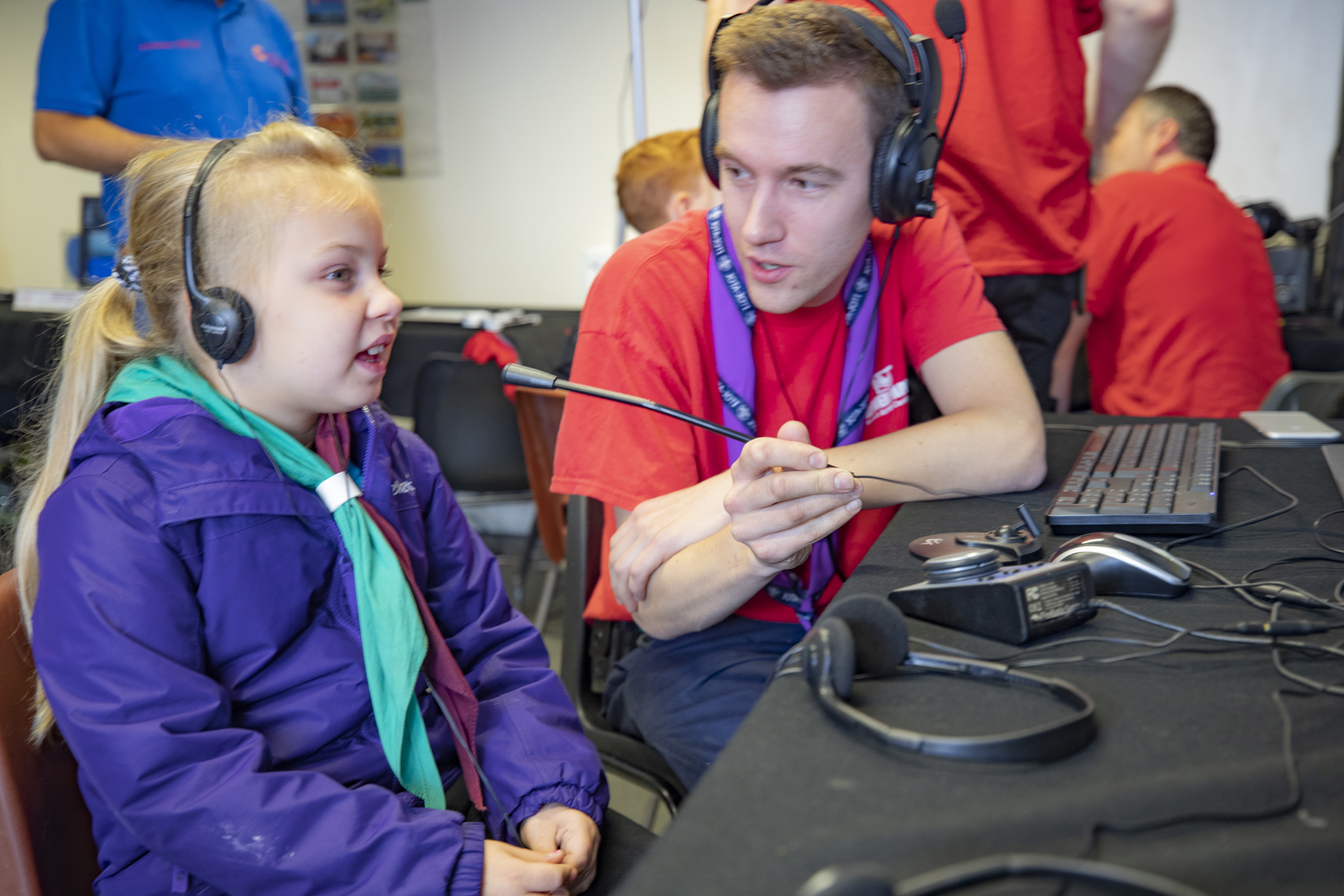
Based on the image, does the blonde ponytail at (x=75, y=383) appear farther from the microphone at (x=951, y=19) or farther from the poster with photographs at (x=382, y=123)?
the poster with photographs at (x=382, y=123)

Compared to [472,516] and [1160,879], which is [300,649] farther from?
[472,516]

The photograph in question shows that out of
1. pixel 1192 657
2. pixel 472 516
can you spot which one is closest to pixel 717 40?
pixel 1192 657

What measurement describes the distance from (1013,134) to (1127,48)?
386mm

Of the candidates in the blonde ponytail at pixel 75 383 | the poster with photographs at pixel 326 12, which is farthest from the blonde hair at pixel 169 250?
the poster with photographs at pixel 326 12

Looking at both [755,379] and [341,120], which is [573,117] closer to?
Result: [341,120]

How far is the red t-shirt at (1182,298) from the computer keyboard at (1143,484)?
1.06 metres

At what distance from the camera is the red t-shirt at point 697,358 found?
1.00m

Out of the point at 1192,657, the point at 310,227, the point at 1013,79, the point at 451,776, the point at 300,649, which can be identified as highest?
the point at 1013,79

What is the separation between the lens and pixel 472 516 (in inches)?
138

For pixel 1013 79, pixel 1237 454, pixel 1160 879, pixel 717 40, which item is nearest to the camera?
pixel 1160 879

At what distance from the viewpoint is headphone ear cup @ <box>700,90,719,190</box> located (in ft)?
3.53

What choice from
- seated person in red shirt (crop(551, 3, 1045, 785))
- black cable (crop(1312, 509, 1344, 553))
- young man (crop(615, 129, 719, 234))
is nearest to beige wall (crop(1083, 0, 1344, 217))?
young man (crop(615, 129, 719, 234))

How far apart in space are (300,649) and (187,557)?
0.13 meters

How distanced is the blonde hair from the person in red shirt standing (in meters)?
0.69
